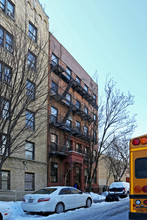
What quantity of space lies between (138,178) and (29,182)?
15.8 m

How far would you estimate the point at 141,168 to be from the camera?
6406 mm

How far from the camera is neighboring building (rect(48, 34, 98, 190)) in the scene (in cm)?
2456

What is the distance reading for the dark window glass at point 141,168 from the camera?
6.32 meters

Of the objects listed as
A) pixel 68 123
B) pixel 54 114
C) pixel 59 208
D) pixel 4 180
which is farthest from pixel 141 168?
pixel 68 123

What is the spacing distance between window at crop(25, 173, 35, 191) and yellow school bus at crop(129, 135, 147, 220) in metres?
15.3

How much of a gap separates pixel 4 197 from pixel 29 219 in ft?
24.1

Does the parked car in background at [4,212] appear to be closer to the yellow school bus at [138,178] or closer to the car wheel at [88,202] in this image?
the yellow school bus at [138,178]

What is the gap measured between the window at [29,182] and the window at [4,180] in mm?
2228

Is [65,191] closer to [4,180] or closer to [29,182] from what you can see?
[4,180]

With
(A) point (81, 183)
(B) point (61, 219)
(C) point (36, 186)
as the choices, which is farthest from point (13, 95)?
(A) point (81, 183)

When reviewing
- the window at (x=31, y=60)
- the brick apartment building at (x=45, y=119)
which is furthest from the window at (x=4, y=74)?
the window at (x=31, y=60)

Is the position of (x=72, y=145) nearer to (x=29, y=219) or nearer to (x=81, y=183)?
(x=81, y=183)

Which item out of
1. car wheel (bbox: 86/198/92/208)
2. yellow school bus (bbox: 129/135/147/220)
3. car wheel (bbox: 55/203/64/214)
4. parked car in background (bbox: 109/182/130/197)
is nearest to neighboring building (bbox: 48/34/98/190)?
parked car in background (bbox: 109/182/130/197)

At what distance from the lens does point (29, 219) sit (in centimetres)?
1077
